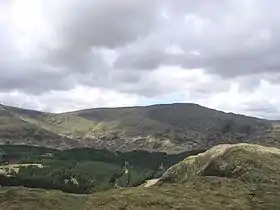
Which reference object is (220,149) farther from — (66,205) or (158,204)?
(66,205)

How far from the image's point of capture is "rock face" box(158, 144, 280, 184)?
109062mm

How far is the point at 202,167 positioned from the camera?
128 metres

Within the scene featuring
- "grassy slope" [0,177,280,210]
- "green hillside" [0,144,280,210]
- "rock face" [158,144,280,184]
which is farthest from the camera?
"rock face" [158,144,280,184]

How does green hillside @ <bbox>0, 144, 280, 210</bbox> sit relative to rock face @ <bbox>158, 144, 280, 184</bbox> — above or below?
below

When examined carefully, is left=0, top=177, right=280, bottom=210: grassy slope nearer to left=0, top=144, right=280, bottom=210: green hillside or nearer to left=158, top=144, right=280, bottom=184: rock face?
→ left=0, top=144, right=280, bottom=210: green hillside

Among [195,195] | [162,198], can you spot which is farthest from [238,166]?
[162,198]

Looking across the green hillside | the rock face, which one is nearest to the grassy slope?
the green hillside

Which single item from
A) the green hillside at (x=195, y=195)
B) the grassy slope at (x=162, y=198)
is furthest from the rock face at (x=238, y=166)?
the grassy slope at (x=162, y=198)

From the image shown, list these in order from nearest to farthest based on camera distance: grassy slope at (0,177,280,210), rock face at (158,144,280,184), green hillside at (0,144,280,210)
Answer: grassy slope at (0,177,280,210)
green hillside at (0,144,280,210)
rock face at (158,144,280,184)

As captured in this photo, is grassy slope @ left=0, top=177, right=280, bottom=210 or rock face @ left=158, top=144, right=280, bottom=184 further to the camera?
rock face @ left=158, top=144, right=280, bottom=184

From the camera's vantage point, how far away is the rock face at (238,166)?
109 m

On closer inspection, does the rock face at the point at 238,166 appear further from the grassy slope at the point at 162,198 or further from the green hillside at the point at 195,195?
the grassy slope at the point at 162,198

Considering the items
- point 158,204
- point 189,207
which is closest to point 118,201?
point 158,204

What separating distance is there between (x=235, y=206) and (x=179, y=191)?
11.8 metres
